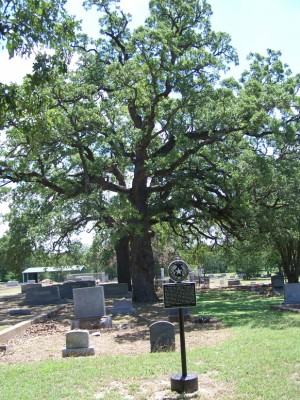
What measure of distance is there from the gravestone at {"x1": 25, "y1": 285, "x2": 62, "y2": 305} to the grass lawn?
15404 millimetres

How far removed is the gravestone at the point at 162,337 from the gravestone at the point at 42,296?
15382 mm

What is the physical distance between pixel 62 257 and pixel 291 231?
14.3 metres

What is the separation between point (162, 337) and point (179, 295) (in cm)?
309

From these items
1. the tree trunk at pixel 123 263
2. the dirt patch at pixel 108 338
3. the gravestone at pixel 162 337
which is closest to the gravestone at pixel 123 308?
the dirt patch at pixel 108 338

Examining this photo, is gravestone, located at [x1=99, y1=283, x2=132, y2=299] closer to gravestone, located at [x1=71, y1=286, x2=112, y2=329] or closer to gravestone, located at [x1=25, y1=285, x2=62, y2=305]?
gravestone, located at [x1=25, y1=285, x2=62, y2=305]

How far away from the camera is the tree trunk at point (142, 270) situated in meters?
22.4

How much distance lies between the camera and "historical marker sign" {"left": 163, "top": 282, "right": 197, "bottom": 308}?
6.96 metres

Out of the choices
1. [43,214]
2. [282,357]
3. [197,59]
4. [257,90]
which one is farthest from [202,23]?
[282,357]

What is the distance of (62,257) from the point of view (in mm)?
29781

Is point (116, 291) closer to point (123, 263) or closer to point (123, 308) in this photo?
point (123, 263)

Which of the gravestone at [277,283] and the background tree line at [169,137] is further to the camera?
the gravestone at [277,283]

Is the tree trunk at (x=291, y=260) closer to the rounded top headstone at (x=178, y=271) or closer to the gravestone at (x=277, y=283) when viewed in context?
the gravestone at (x=277, y=283)

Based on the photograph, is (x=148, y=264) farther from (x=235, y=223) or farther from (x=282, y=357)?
(x=282, y=357)

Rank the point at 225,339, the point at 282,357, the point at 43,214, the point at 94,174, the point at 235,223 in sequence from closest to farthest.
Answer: the point at 282,357 → the point at 225,339 → the point at 94,174 → the point at 235,223 → the point at 43,214
